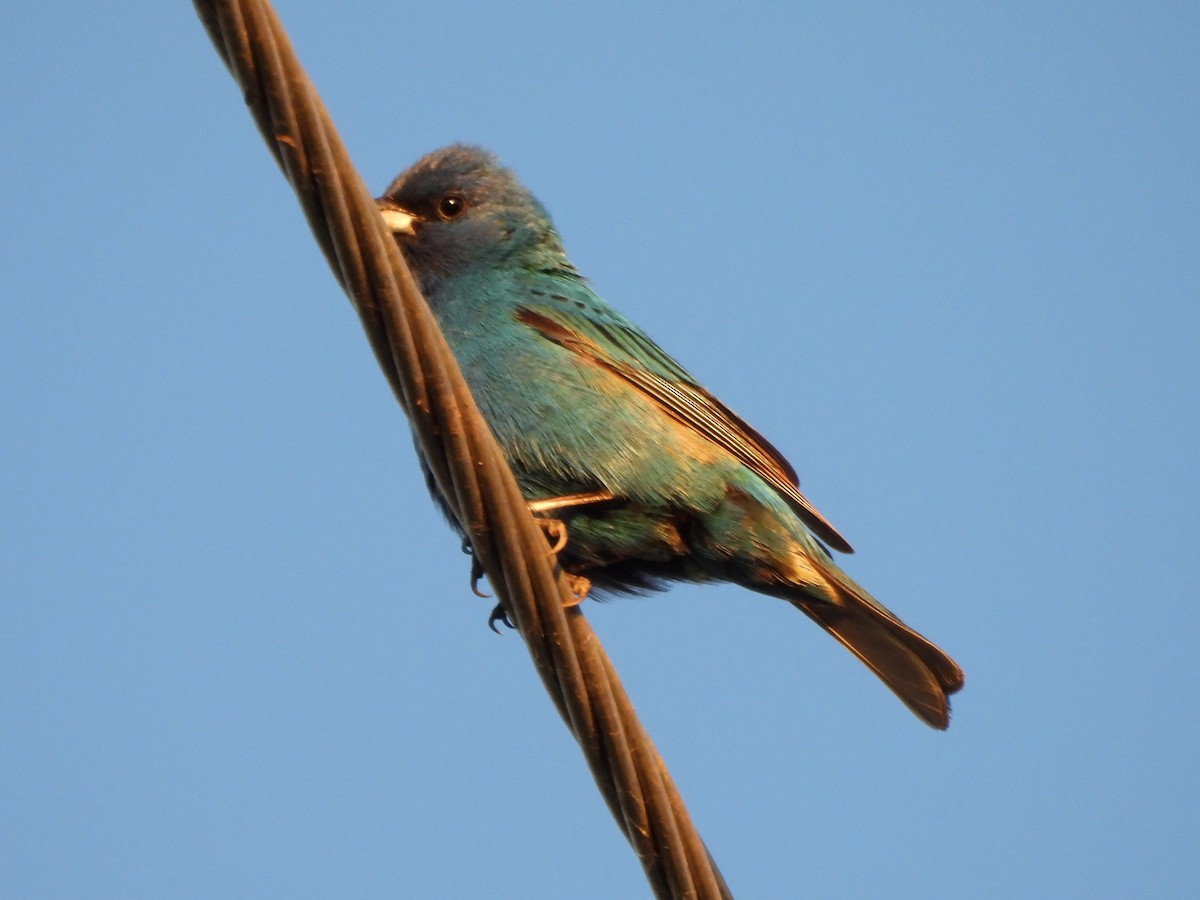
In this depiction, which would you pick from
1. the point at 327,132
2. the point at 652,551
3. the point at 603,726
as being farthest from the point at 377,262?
the point at 652,551

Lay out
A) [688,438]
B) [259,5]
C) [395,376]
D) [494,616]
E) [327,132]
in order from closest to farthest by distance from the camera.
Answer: [259,5]
[327,132]
[395,376]
[494,616]
[688,438]

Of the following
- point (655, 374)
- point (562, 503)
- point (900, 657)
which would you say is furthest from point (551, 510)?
point (900, 657)

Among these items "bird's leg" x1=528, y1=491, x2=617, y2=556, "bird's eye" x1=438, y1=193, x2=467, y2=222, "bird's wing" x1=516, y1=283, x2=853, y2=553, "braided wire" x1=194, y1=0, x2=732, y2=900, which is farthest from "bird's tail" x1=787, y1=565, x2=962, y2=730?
"bird's eye" x1=438, y1=193, x2=467, y2=222

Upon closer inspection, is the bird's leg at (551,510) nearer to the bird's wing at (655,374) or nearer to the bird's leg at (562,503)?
the bird's leg at (562,503)

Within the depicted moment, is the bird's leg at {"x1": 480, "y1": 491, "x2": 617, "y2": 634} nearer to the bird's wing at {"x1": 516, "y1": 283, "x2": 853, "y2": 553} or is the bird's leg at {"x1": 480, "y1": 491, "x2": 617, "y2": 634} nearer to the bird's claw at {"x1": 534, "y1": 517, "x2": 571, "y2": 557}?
the bird's claw at {"x1": 534, "y1": 517, "x2": 571, "y2": 557}

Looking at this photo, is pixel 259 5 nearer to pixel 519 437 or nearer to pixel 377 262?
pixel 377 262

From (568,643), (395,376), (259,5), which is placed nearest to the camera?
(259,5)
